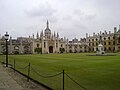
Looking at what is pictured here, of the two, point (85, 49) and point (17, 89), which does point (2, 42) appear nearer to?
point (85, 49)

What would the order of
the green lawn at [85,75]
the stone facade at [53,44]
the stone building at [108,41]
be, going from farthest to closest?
the stone facade at [53,44], the stone building at [108,41], the green lawn at [85,75]

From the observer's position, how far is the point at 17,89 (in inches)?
366

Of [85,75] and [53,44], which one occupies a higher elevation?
[53,44]

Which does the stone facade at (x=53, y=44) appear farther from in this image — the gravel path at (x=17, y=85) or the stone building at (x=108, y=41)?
the gravel path at (x=17, y=85)

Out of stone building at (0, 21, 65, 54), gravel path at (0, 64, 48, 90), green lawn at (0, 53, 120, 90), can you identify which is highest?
stone building at (0, 21, 65, 54)

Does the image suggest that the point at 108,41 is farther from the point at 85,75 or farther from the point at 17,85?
the point at 17,85

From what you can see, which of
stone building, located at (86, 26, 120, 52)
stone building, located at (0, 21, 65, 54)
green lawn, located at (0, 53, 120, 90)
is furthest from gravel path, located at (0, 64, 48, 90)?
stone building, located at (0, 21, 65, 54)

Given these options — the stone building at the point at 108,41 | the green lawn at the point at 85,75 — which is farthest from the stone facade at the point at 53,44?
the green lawn at the point at 85,75

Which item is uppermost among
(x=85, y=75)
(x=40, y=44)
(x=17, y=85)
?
(x=40, y=44)

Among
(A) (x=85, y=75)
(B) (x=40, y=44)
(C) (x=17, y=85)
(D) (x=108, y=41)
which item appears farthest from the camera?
(B) (x=40, y=44)

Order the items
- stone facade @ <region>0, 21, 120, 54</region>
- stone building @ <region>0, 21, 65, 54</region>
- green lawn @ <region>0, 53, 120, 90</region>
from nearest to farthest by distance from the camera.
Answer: green lawn @ <region>0, 53, 120, 90</region> → stone facade @ <region>0, 21, 120, 54</region> → stone building @ <region>0, 21, 65, 54</region>

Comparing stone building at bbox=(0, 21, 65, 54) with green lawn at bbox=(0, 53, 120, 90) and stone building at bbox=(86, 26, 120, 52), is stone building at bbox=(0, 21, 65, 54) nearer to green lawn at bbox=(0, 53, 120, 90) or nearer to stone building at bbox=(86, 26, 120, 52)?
stone building at bbox=(86, 26, 120, 52)

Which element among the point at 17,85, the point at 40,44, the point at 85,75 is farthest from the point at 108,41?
the point at 17,85

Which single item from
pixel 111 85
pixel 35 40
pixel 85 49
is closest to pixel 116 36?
pixel 85 49
